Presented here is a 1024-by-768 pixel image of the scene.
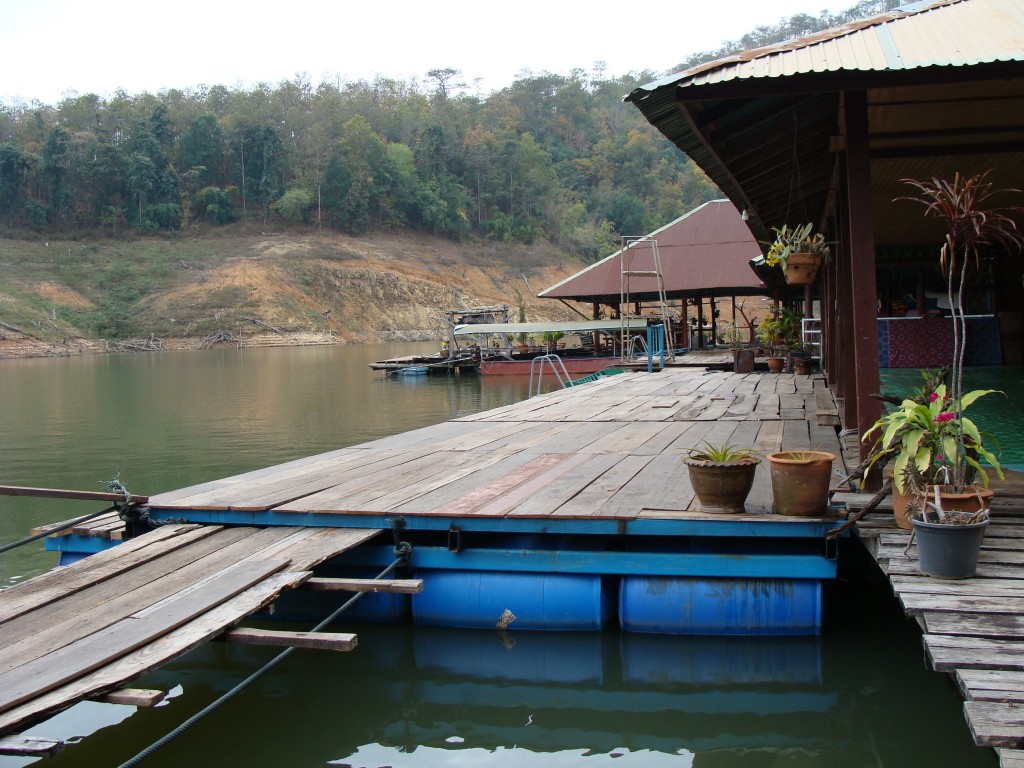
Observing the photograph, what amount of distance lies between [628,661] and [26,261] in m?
60.0

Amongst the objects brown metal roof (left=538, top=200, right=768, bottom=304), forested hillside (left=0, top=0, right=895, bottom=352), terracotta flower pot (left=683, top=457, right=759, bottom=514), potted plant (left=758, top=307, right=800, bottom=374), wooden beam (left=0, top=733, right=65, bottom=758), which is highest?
forested hillside (left=0, top=0, right=895, bottom=352)

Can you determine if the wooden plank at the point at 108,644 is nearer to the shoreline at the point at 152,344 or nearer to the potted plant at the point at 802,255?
the potted plant at the point at 802,255

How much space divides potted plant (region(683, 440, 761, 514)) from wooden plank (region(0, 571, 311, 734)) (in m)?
1.92

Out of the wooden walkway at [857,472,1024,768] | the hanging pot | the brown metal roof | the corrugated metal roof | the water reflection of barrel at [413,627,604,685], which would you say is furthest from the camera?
the brown metal roof

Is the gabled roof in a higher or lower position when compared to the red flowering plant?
higher

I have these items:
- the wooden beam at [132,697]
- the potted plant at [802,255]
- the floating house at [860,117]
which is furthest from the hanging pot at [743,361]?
the wooden beam at [132,697]

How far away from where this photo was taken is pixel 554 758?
384cm

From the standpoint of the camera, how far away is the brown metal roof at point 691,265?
24.8 m

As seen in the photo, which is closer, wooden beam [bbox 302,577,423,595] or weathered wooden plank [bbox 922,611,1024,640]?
weathered wooden plank [bbox 922,611,1024,640]

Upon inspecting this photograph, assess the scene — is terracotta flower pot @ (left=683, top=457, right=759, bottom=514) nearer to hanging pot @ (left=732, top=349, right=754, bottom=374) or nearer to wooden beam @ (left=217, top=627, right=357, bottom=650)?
wooden beam @ (left=217, top=627, right=357, bottom=650)

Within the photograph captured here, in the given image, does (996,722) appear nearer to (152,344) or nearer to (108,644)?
(108,644)

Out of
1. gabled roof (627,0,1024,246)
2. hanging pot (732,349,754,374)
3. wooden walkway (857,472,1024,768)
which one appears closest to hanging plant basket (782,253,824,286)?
gabled roof (627,0,1024,246)

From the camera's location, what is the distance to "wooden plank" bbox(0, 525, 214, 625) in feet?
13.1

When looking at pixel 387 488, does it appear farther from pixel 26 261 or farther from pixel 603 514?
pixel 26 261
